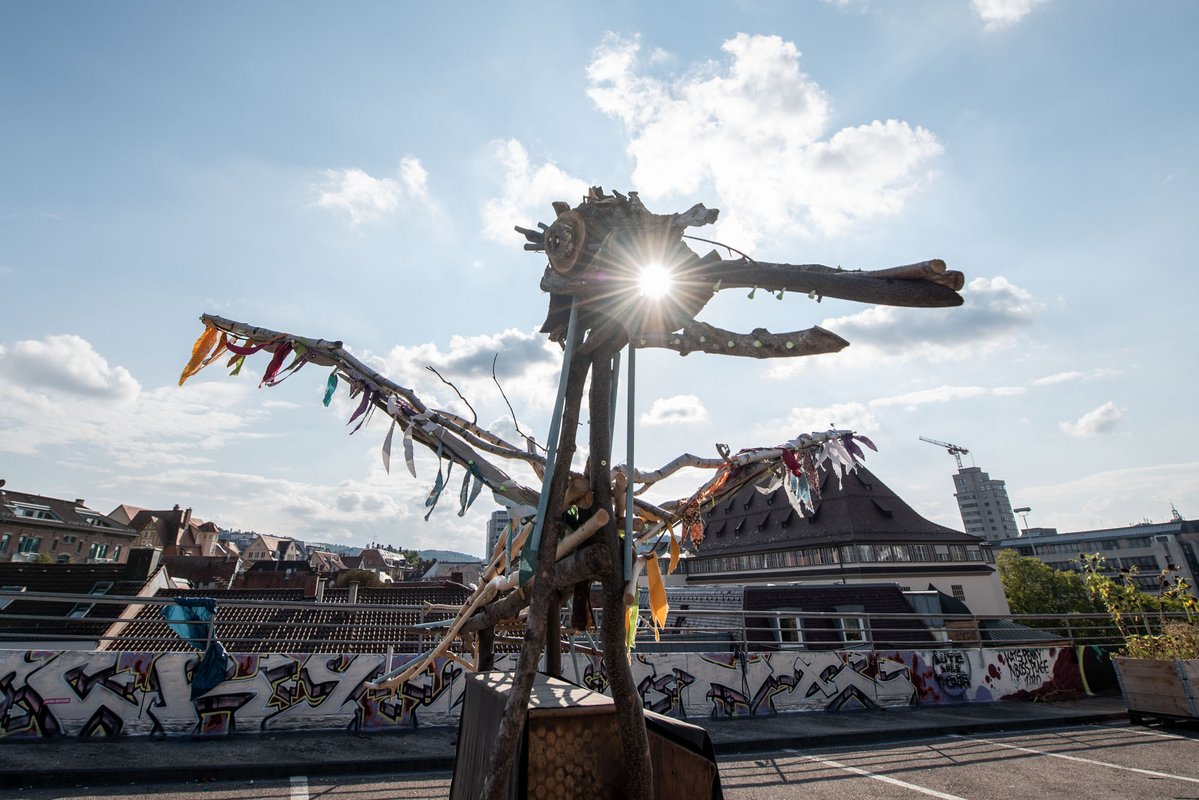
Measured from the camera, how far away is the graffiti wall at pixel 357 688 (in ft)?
24.2

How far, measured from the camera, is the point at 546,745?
2.06 metres

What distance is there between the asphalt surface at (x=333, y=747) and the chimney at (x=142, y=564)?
1029 inches

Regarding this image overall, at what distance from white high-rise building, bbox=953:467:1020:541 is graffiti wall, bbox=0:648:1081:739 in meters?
196

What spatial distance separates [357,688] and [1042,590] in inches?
2209

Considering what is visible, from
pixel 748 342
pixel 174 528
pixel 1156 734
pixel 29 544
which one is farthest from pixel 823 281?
pixel 174 528

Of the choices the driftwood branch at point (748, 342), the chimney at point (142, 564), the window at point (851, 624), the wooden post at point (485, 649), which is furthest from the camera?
the chimney at point (142, 564)

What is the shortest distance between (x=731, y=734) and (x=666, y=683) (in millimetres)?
1644

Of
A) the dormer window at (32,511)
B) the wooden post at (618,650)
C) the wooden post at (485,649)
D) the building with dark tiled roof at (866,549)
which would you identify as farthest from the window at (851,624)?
the dormer window at (32,511)

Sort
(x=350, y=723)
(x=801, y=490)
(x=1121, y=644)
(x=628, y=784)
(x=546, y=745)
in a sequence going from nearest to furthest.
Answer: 1. (x=628, y=784)
2. (x=546, y=745)
3. (x=801, y=490)
4. (x=350, y=723)
5. (x=1121, y=644)

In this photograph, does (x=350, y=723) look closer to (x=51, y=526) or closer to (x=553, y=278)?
(x=553, y=278)

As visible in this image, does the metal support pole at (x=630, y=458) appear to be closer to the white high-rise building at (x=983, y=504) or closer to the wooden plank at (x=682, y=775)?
the wooden plank at (x=682, y=775)

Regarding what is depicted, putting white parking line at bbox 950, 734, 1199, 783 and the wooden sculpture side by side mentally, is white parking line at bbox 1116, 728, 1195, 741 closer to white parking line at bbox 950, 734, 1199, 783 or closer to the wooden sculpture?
white parking line at bbox 950, 734, 1199, 783

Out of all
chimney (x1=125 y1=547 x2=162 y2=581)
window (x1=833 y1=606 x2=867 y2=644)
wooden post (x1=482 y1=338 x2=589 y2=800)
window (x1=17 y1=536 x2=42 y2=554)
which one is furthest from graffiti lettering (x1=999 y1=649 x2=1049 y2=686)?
window (x1=17 y1=536 x2=42 y2=554)

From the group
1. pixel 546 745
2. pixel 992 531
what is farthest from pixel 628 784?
pixel 992 531
